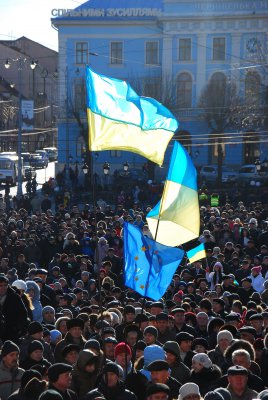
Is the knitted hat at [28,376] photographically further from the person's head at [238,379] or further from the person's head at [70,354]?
the person's head at [238,379]

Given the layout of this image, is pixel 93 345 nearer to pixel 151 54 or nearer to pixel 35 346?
pixel 35 346

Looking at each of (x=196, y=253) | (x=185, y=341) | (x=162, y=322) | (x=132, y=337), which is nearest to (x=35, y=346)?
(x=132, y=337)

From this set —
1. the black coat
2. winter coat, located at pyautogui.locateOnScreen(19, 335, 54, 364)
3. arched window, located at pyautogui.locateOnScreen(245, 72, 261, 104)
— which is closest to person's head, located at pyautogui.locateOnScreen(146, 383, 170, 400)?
winter coat, located at pyautogui.locateOnScreen(19, 335, 54, 364)

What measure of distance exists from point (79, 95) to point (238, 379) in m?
52.0

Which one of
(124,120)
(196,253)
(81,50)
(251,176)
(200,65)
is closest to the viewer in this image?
(124,120)

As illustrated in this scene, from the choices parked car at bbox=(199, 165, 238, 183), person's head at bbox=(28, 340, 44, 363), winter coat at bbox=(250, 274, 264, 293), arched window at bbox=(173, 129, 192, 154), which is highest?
person's head at bbox=(28, 340, 44, 363)

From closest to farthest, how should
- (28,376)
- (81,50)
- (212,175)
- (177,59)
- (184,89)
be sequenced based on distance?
(28,376) → (212,175) → (184,89) → (177,59) → (81,50)

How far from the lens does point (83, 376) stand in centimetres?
936

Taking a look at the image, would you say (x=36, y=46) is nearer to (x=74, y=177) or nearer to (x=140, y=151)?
(x=74, y=177)

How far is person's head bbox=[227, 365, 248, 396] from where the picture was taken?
8719mm

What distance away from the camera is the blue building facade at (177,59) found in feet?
195

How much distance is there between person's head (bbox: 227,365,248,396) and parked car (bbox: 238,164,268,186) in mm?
37086

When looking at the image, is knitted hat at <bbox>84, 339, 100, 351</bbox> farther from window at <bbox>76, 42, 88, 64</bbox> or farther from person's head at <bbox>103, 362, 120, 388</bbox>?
window at <bbox>76, 42, 88, 64</bbox>

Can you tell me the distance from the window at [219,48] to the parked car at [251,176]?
9.78 metres
